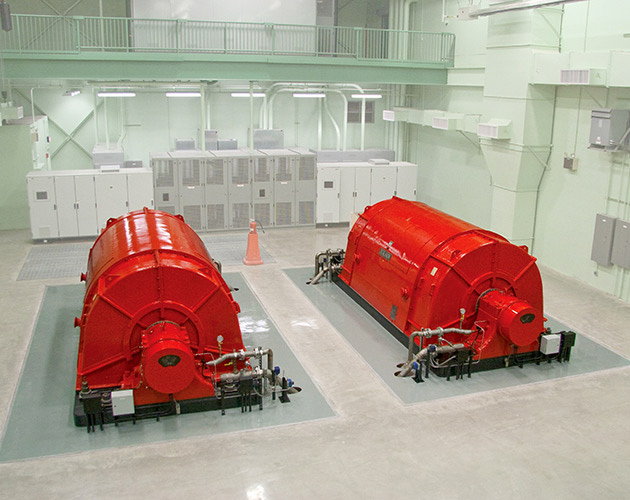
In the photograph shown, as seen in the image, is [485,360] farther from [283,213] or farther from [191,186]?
[191,186]

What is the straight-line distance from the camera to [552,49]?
44.4ft

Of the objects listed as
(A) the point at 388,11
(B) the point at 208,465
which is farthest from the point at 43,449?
(A) the point at 388,11

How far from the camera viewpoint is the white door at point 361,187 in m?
17.9

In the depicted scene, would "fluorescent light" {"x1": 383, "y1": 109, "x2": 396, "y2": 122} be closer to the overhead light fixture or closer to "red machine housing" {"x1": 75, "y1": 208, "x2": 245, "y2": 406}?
the overhead light fixture

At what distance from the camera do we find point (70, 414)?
26.0ft

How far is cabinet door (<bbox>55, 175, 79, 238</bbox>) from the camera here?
15602 mm

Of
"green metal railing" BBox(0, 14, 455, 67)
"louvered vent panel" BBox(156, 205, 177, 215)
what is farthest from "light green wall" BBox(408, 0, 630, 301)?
"louvered vent panel" BBox(156, 205, 177, 215)

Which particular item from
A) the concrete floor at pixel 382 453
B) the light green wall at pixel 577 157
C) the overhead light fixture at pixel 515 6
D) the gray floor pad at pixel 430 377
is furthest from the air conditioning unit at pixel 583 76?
the concrete floor at pixel 382 453

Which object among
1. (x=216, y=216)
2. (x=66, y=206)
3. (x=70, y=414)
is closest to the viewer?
(x=70, y=414)

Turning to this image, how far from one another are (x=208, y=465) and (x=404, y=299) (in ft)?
14.3

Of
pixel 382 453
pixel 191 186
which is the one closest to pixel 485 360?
pixel 382 453

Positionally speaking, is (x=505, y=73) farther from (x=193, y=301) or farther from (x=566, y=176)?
(x=193, y=301)

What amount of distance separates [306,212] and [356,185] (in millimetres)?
1607

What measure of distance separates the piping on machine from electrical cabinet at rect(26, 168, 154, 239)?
8.42 meters
